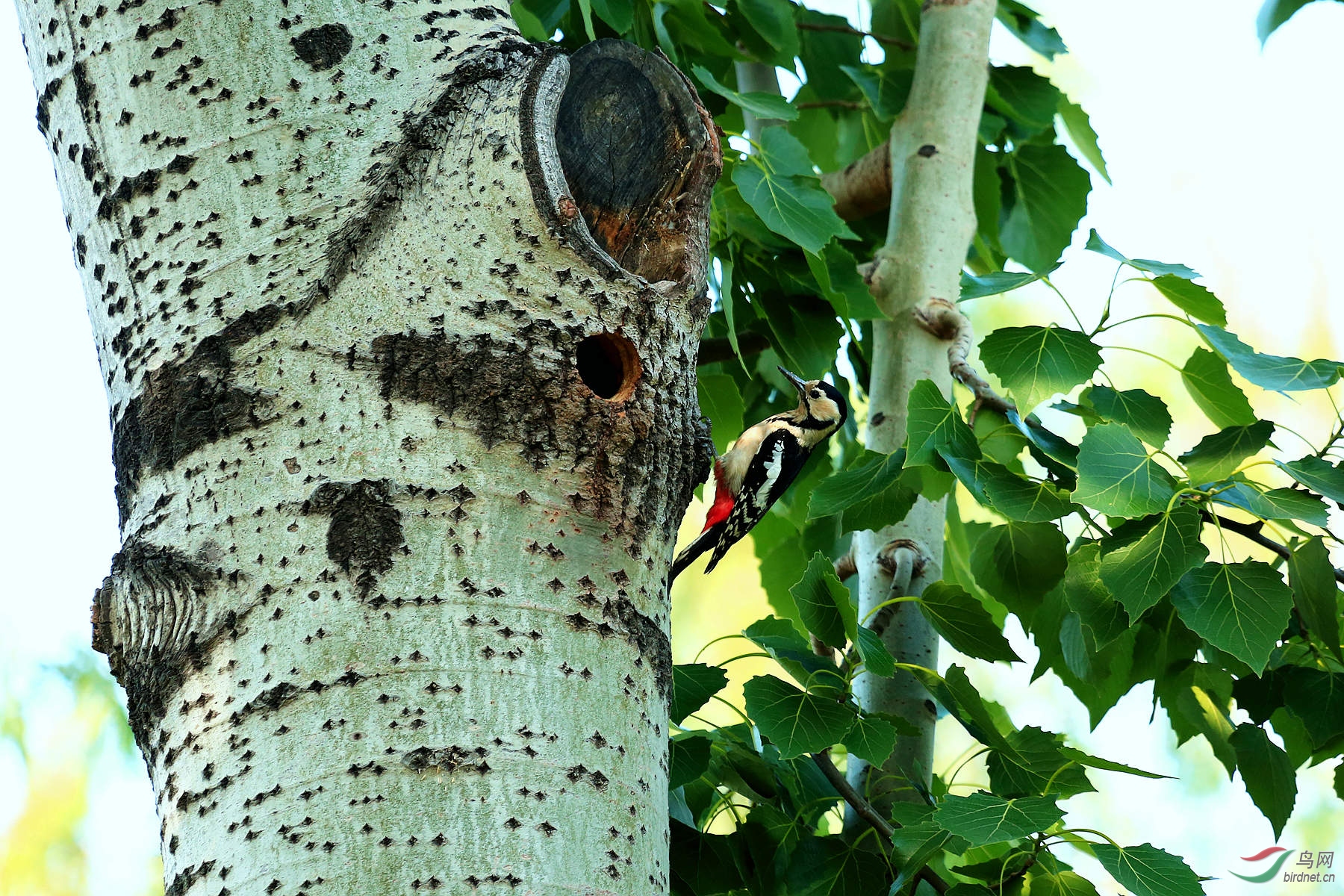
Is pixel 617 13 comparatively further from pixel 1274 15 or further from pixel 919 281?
pixel 1274 15

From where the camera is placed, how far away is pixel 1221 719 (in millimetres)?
2377

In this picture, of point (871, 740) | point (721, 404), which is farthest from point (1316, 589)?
point (721, 404)

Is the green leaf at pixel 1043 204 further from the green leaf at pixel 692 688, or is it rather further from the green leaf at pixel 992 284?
the green leaf at pixel 692 688

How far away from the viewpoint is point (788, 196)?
7.73ft

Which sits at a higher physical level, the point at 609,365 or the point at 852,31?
the point at 852,31

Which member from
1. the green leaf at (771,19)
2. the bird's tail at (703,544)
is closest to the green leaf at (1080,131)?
the green leaf at (771,19)

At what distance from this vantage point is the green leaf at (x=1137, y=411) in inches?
81.7

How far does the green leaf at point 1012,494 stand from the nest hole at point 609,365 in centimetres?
66

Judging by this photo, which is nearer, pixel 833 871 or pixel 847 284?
pixel 833 871

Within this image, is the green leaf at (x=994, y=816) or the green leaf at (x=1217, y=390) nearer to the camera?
the green leaf at (x=994, y=816)

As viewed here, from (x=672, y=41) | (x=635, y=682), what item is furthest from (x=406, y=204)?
(x=672, y=41)

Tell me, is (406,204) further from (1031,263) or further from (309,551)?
(1031,263)

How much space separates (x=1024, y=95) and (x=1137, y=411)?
152 cm

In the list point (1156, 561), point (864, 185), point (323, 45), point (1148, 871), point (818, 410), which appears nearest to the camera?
point (323, 45)
